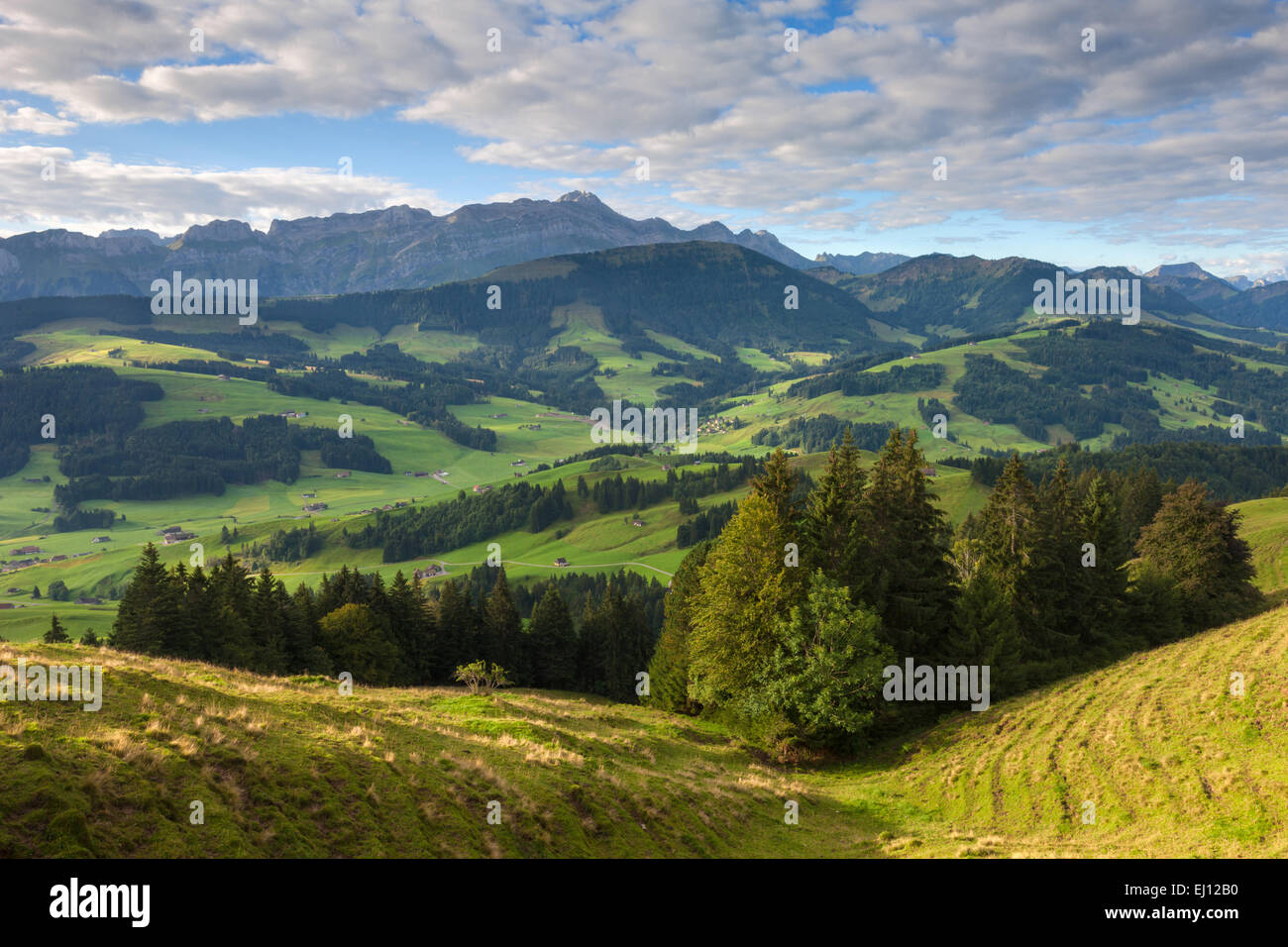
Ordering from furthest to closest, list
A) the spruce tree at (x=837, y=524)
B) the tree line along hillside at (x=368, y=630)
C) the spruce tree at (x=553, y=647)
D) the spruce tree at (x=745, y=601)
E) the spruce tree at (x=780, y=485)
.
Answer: the spruce tree at (x=553, y=647) < the tree line along hillside at (x=368, y=630) < the spruce tree at (x=837, y=524) < the spruce tree at (x=780, y=485) < the spruce tree at (x=745, y=601)

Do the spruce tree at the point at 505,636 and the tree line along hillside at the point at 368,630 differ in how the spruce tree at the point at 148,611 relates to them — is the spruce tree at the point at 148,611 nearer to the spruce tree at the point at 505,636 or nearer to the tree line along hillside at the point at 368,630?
the tree line along hillside at the point at 368,630

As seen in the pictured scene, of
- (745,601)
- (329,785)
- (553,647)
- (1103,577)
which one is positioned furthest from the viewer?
(553,647)

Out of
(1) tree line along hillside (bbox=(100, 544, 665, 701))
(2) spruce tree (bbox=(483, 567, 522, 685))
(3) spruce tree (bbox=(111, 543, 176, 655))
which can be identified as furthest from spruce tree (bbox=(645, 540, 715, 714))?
(3) spruce tree (bbox=(111, 543, 176, 655))

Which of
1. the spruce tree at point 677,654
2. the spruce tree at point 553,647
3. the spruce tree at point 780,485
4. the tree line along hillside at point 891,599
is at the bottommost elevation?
the spruce tree at point 553,647

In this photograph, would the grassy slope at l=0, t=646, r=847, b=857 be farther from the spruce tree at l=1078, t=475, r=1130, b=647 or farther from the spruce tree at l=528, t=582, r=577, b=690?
the spruce tree at l=528, t=582, r=577, b=690

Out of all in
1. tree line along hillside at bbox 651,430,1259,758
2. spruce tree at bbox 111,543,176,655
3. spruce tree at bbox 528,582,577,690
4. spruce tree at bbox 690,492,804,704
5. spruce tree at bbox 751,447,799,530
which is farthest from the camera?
spruce tree at bbox 528,582,577,690

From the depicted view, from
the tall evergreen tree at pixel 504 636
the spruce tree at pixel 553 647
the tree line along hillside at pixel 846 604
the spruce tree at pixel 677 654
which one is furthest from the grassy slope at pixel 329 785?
the spruce tree at pixel 553 647

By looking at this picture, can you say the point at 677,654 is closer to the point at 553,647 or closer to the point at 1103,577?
the point at 1103,577

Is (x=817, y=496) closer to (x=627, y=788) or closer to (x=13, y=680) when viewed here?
(x=627, y=788)

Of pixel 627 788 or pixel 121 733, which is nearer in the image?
pixel 121 733

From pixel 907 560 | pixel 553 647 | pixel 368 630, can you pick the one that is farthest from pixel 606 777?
pixel 553 647
